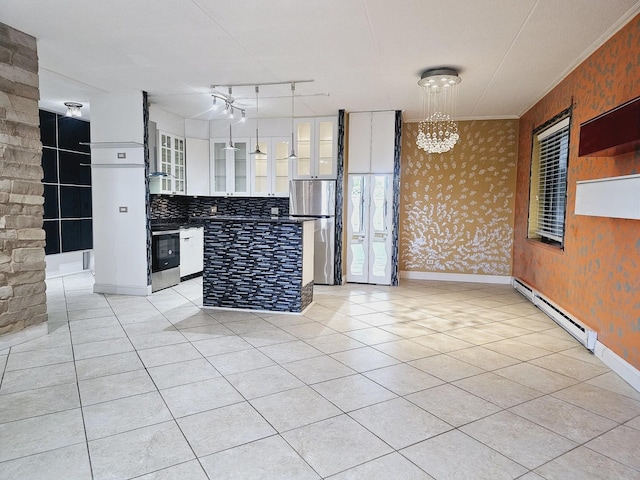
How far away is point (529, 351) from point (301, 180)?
4111 millimetres

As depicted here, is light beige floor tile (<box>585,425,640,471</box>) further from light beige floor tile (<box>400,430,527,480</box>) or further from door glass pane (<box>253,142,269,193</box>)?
door glass pane (<box>253,142,269,193</box>)

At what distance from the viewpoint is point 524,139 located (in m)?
6.15

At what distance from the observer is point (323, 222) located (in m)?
6.38

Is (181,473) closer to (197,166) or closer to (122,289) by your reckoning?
(122,289)

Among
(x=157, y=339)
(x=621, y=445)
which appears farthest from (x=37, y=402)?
(x=621, y=445)

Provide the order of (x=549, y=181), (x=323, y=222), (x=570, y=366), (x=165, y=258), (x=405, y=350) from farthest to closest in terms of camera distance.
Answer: (x=323, y=222), (x=165, y=258), (x=549, y=181), (x=405, y=350), (x=570, y=366)

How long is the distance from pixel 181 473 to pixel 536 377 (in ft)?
8.11

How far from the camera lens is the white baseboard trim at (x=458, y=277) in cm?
672

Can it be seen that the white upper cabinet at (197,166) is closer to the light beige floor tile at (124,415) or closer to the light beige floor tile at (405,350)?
the light beige floor tile at (405,350)

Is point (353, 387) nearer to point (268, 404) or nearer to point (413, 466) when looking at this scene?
point (268, 404)

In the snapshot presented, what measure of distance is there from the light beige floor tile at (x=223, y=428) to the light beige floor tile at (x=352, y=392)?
0.49 meters

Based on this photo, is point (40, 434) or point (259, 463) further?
point (40, 434)

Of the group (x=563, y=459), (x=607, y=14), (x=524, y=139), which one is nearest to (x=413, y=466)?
(x=563, y=459)

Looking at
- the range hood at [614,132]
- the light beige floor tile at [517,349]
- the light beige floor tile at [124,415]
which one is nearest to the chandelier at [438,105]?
the range hood at [614,132]
